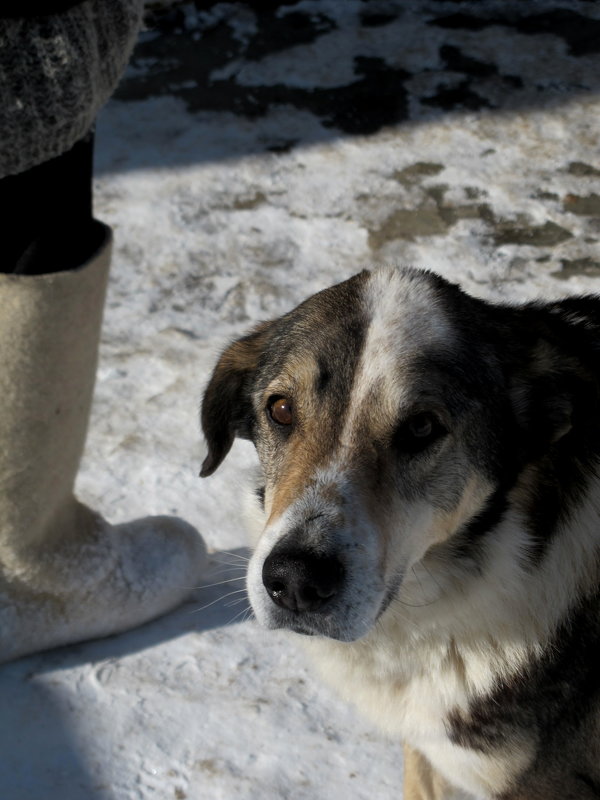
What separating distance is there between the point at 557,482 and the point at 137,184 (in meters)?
3.19

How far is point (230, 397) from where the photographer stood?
248 centimetres

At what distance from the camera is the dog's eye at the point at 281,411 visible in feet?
7.27

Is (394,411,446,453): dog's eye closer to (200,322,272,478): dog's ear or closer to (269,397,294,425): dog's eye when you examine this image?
(269,397,294,425): dog's eye

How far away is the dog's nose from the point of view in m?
1.91

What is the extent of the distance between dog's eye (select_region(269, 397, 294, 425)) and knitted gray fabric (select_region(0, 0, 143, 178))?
717 mm

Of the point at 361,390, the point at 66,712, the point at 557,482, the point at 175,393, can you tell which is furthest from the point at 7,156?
the point at 175,393

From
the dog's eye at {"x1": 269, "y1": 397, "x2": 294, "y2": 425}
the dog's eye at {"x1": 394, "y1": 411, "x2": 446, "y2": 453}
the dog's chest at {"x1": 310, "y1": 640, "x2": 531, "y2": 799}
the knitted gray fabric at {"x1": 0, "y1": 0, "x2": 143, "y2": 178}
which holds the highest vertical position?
the knitted gray fabric at {"x1": 0, "y1": 0, "x2": 143, "y2": 178}

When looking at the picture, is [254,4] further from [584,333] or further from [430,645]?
[430,645]

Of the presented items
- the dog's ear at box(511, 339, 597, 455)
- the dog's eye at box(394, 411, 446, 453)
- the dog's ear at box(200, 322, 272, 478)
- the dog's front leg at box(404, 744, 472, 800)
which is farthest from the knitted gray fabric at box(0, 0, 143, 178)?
the dog's front leg at box(404, 744, 472, 800)

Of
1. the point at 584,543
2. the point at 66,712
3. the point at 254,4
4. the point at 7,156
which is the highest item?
the point at 7,156

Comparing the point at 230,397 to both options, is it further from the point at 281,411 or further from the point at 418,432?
the point at 418,432

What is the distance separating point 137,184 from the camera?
15.8ft

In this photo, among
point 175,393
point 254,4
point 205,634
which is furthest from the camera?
point 254,4

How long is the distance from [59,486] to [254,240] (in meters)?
2.01
